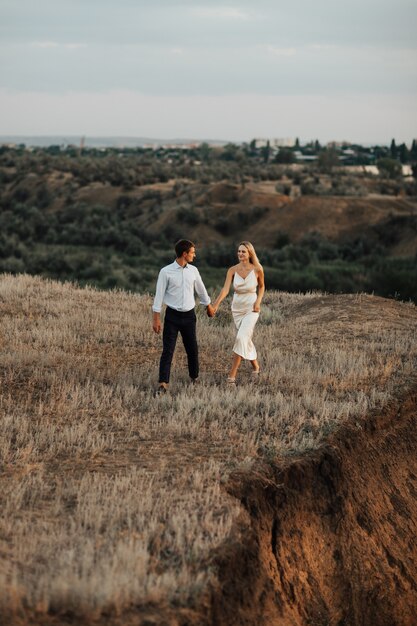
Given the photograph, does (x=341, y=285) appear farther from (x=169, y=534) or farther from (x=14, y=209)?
(x=14, y=209)

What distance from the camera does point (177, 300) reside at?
36.2 ft

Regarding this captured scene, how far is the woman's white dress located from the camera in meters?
11.9

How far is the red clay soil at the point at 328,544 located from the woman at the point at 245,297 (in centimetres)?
Answer: 226

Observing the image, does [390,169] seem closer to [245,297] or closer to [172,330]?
[245,297]

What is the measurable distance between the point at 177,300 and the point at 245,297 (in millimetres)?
1385

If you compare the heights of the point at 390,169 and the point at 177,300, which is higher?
the point at 390,169

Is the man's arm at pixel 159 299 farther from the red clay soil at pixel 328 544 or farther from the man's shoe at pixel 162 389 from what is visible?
the red clay soil at pixel 328 544

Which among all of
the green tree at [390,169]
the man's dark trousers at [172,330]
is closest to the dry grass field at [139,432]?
the man's dark trousers at [172,330]

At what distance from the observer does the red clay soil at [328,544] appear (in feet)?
22.4

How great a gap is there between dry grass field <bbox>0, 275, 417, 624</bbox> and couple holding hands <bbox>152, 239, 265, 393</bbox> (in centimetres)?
46

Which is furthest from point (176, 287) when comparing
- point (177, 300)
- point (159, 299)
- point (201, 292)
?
point (201, 292)

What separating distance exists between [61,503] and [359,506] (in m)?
3.58

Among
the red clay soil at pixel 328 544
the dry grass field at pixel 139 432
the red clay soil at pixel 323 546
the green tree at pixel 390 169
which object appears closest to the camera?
the dry grass field at pixel 139 432

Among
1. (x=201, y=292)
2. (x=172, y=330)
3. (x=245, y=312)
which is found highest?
(x=201, y=292)
